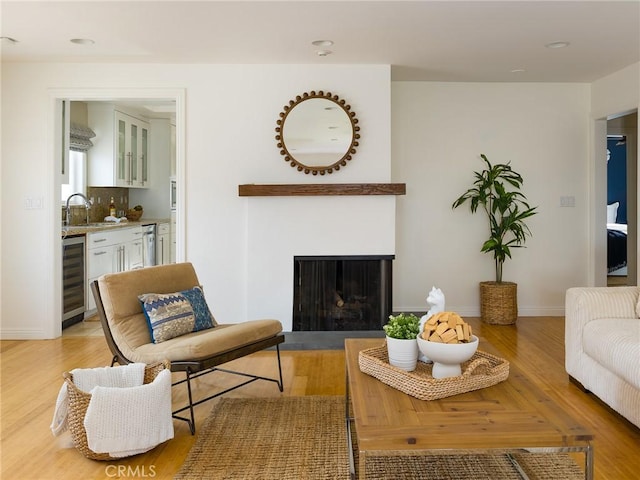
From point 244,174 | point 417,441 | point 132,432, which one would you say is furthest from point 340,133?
point 417,441

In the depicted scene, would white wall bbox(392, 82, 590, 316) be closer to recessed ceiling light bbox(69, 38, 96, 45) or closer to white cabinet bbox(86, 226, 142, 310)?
recessed ceiling light bbox(69, 38, 96, 45)

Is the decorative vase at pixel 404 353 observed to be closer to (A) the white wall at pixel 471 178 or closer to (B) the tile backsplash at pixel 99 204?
(A) the white wall at pixel 471 178

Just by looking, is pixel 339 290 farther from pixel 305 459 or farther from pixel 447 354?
pixel 447 354

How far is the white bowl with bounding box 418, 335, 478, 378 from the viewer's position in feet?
6.48

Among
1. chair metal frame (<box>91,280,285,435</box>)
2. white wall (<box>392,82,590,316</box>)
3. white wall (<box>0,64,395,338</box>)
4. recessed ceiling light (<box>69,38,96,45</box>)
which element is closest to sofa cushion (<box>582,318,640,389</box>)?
chair metal frame (<box>91,280,285,435</box>)

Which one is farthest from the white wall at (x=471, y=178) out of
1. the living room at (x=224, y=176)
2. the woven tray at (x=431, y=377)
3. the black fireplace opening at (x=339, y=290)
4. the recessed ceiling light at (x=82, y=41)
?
the woven tray at (x=431, y=377)

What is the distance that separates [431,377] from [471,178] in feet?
12.4

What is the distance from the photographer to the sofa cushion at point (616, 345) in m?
2.46

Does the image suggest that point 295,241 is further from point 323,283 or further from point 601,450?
point 601,450

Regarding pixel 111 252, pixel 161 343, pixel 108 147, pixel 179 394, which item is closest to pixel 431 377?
pixel 161 343

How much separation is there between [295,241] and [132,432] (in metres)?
2.54

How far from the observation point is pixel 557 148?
5496 millimetres

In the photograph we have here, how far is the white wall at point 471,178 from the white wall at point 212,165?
0.92 metres

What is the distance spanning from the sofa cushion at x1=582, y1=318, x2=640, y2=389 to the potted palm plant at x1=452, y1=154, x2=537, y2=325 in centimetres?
207
